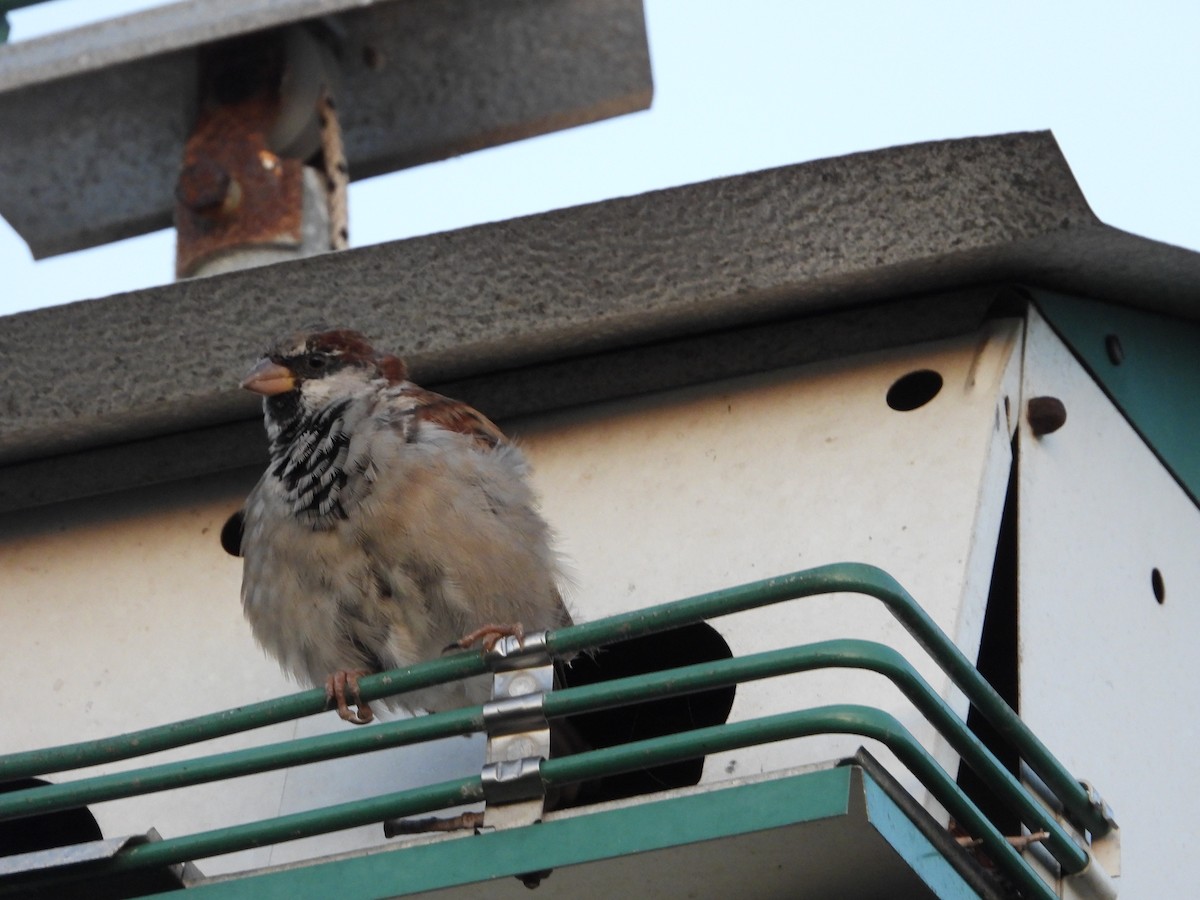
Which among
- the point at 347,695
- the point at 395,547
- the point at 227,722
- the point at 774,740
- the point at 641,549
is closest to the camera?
the point at 774,740

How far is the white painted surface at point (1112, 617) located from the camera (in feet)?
8.39

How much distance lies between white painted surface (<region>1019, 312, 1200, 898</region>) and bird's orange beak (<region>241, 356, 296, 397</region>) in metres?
1.01

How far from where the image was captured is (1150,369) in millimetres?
3109

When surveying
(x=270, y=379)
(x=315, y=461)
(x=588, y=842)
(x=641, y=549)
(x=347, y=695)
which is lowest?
(x=588, y=842)

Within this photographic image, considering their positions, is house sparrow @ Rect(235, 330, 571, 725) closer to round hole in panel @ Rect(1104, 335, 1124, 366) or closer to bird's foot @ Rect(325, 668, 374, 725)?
bird's foot @ Rect(325, 668, 374, 725)

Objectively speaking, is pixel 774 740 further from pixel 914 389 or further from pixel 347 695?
pixel 914 389

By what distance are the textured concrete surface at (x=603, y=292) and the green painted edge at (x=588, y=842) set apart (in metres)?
1.02

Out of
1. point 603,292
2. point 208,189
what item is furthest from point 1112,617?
point 208,189

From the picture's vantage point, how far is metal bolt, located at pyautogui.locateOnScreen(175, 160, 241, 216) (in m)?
3.75

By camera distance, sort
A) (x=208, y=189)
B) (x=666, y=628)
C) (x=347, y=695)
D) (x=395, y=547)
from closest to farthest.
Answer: (x=666, y=628) → (x=347, y=695) → (x=395, y=547) → (x=208, y=189)

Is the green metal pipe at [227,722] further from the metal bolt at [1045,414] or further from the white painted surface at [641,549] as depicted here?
the metal bolt at [1045,414]

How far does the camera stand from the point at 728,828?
1.89m

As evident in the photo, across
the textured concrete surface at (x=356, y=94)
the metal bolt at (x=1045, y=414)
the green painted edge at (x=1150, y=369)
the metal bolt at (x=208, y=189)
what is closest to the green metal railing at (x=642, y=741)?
the metal bolt at (x=1045, y=414)

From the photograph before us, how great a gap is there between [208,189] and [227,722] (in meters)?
1.83
